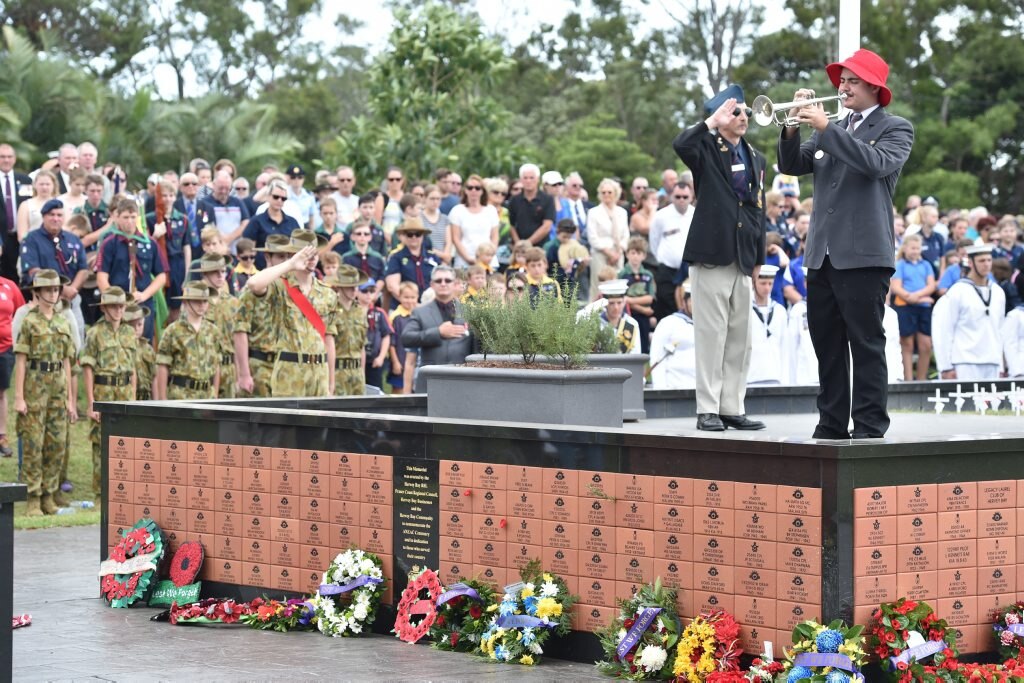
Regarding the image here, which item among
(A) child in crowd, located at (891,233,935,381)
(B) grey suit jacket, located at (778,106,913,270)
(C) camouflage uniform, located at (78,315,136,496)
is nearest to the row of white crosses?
(B) grey suit jacket, located at (778,106,913,270)

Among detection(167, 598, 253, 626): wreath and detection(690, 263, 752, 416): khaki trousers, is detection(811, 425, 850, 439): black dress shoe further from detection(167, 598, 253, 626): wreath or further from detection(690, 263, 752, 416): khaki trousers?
detection(167, 598, 253, 626): wreath

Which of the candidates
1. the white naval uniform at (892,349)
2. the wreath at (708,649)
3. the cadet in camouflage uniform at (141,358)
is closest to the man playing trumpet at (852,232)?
the wreath at (708,649)

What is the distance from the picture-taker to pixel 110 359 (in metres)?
14.2

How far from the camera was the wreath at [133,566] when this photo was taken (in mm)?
9547

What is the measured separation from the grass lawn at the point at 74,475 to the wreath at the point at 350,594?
206 inches

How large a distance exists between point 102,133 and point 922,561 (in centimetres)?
2347

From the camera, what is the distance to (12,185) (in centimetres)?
1694

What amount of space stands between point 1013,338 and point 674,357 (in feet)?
17.4

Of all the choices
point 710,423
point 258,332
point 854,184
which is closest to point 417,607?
point 710,423

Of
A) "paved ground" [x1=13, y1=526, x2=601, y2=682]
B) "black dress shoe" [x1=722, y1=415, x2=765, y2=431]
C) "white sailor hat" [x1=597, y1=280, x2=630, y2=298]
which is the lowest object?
"paved ground" [x1=13, y1=526, x2=601, y2=682]

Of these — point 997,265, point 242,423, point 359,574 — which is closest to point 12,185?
point 242,423

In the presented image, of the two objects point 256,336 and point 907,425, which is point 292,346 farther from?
point 907,425

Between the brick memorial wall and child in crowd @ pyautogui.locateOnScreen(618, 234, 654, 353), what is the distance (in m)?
10.2

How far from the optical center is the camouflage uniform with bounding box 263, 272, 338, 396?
12.5 metres
